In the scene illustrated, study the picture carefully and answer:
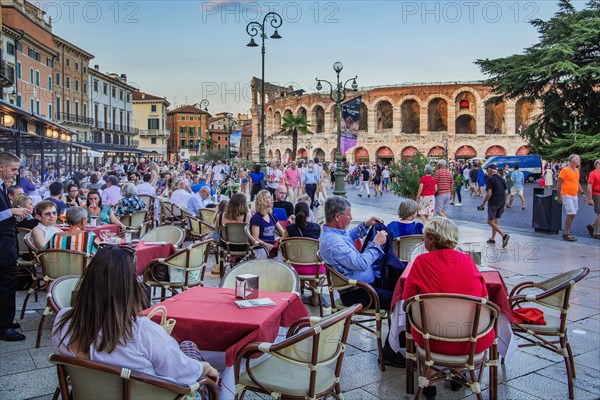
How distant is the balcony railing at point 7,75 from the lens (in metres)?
21.8

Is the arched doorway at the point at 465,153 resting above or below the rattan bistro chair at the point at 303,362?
above

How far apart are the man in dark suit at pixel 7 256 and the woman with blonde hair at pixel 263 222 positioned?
105 inches

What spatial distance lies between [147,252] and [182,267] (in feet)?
1.67

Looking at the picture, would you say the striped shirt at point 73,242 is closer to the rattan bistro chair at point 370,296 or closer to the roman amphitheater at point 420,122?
the rattan bistro chair at point 370,296

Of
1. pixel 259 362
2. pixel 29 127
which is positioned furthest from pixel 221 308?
pixel 29 127

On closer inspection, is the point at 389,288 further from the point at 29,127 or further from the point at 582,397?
the point at 29,127

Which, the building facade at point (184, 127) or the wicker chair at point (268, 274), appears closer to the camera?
the wicker chair at point (268, 274)

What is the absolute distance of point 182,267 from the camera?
5039 millimetres

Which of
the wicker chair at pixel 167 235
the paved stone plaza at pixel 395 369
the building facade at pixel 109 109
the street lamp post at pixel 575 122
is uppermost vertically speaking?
the building facade at pixel 109 109

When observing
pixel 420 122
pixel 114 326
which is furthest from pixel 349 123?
pixel 420 122

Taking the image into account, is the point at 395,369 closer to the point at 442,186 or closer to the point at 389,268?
the point at 389,268

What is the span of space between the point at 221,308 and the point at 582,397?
254 centimetres

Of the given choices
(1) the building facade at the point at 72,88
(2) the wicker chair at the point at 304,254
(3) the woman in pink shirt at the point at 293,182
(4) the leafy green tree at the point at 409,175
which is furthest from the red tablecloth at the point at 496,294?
(1) the building facade at the point at 72,88

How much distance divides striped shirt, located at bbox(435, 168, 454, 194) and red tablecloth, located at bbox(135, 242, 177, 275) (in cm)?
752
